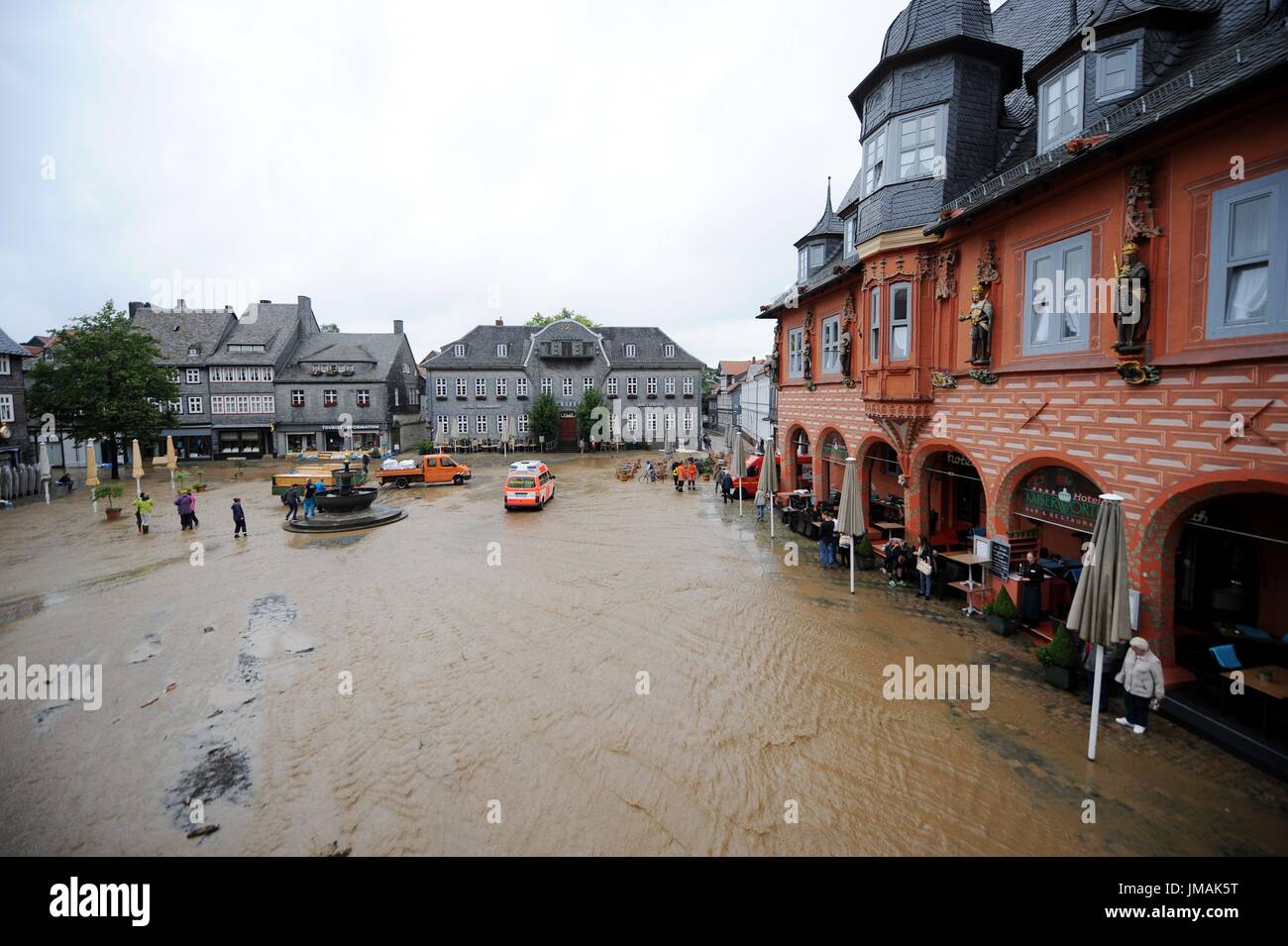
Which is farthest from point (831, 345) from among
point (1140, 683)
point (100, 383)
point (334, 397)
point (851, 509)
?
point (334, 397)

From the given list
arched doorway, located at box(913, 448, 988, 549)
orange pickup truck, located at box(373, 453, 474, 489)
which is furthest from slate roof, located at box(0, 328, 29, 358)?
arched doorway, located at box(913, 448, 988, 549)

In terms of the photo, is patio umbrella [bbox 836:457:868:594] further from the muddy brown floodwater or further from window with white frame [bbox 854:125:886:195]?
window with white frame [bbox 854:125:886:195]

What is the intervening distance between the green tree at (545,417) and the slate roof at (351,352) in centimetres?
1354

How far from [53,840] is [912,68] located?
68.3 ft

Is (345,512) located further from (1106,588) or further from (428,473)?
(1106,588)

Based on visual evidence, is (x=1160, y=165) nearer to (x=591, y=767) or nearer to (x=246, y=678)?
(x=591, y=767)

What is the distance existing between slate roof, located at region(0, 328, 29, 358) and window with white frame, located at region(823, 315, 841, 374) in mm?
45244

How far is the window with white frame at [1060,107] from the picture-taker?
37.2ft

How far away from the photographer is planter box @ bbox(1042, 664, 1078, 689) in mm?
9516

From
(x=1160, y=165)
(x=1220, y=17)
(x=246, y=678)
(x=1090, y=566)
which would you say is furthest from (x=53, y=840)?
(x=1220, y=17)

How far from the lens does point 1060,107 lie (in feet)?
38.6

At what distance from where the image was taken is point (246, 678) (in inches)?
423

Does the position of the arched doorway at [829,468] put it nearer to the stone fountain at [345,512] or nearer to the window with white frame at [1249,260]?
the window with white frame at [1249,260]

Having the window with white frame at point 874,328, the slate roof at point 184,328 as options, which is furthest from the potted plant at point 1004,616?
the slate roof at point 184,328
